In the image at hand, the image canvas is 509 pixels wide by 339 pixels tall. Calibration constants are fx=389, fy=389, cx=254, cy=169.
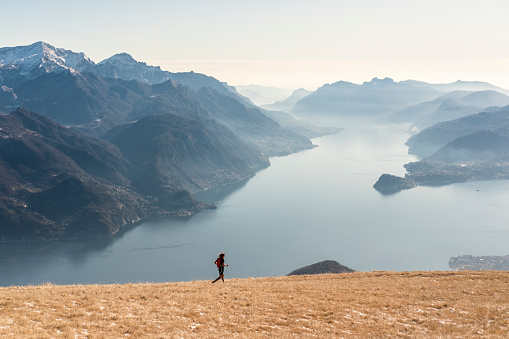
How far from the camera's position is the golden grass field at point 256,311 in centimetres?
2884

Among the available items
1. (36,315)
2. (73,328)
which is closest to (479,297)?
(73,328)

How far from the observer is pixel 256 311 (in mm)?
34156

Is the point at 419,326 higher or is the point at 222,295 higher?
the point at 222,295

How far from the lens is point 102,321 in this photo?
2961 centimetres

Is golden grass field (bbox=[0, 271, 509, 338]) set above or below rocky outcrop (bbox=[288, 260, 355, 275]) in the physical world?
above

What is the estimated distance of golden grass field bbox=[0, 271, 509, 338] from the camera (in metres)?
28.8

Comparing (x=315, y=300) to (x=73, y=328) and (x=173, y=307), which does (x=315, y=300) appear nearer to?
(x=173, y=307)

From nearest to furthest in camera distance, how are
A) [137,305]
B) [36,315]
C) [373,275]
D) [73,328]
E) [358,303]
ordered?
1. [73,328]
2. [36,315]
3. [137,305]
4. [358,303]
5. [373,275]

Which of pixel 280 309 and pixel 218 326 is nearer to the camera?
pixel 218 326

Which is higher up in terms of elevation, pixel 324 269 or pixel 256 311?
pixel 256 311

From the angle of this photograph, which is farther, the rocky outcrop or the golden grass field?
the rocky outcrop

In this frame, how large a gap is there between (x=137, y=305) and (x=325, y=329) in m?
16.2

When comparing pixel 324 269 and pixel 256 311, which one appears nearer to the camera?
pixel 256 311

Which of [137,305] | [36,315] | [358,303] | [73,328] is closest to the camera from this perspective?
[73,328]
